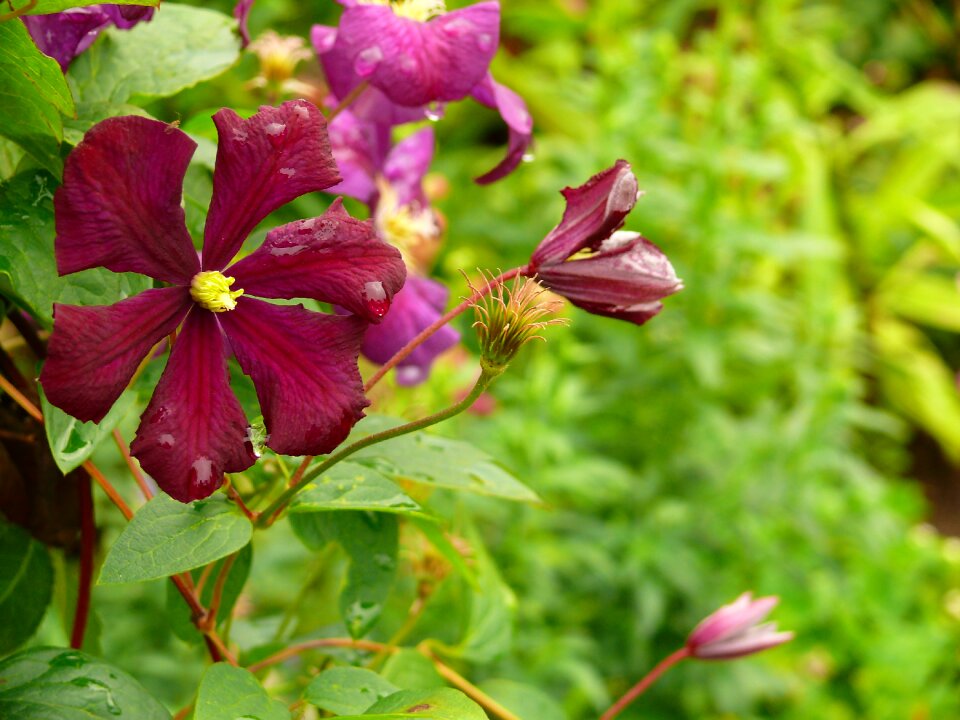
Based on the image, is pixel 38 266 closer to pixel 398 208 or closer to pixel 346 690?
pixel 346 690

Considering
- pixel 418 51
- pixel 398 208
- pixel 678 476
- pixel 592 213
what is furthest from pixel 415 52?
pixel 678 476

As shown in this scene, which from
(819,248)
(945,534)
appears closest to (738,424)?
(819,248)

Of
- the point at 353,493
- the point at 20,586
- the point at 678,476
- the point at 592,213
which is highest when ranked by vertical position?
the point at 592,213

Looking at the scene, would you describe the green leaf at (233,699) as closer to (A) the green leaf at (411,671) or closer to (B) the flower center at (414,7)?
(A) the green leaf at (411,671)

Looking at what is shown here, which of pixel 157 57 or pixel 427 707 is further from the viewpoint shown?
pixel 157 57

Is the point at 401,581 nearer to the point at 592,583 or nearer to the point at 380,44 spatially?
the point at 592,583

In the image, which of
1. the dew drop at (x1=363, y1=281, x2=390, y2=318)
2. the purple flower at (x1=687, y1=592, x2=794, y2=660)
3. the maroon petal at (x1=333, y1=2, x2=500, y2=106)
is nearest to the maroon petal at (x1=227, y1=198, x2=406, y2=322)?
the dew drop at (x1=363, y1=281, x2=390, y2=318)

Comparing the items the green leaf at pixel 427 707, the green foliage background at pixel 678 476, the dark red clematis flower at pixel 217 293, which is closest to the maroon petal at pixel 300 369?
the dark red clematis flower at pixel 217 293
